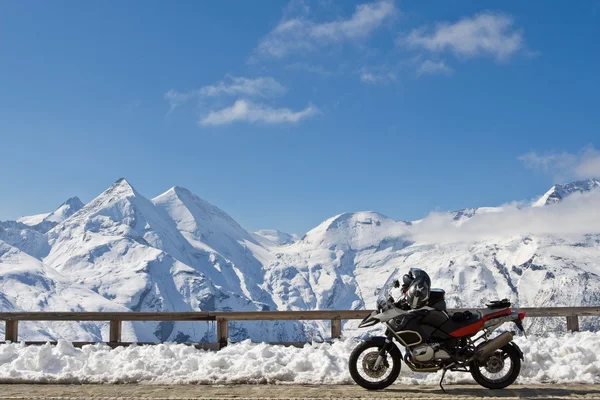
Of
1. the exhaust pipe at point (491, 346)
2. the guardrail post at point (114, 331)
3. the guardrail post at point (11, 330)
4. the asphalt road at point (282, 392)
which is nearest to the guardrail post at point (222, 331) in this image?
the guardrail post at point (114, 331)

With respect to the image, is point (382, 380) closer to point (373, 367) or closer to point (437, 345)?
point (373, 367)

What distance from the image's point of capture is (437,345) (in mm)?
10539

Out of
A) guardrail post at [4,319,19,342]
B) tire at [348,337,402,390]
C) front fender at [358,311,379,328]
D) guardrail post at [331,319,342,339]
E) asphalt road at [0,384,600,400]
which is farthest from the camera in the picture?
guardrail post at [4,319,19,342]

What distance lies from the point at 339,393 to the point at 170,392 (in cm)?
271

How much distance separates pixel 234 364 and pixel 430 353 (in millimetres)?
4090

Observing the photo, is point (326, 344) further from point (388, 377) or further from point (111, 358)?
point (111, 358)

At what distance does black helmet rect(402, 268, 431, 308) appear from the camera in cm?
1067

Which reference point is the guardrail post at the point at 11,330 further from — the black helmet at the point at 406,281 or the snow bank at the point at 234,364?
the black helmet at the point at 406,281

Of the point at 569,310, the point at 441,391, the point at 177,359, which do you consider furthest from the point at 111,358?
the point at 569,310

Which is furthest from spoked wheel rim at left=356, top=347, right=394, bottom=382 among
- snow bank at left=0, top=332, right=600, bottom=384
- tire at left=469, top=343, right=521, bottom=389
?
tire at left=469, top=343, right=521, bottom=389

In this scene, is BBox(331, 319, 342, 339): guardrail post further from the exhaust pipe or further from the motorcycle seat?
the exhaust pipe

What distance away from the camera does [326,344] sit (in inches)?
555

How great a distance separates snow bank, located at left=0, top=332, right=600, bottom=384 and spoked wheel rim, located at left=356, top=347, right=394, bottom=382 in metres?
0.90

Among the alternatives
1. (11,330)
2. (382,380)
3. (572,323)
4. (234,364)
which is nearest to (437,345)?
(382,380)
